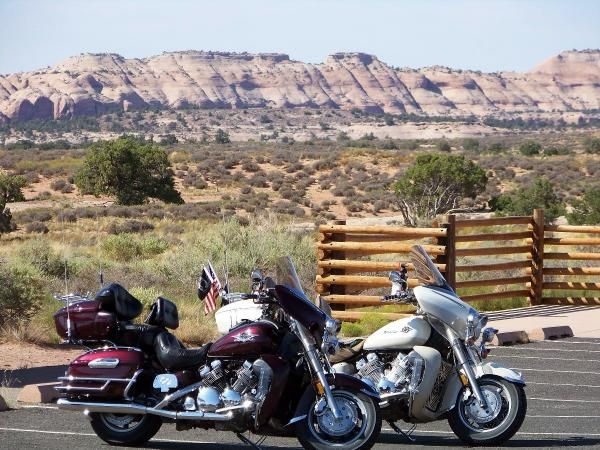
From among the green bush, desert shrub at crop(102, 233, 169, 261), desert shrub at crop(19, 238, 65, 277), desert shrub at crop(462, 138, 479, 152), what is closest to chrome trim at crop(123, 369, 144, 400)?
desert shrub at crop(19, 238, 65, 277)

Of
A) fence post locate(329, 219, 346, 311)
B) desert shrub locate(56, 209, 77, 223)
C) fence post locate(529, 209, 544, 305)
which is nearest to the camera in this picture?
fence post locate(329, 219, 346, 311)

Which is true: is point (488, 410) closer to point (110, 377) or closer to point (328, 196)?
point (110, 377)

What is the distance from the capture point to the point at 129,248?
92.8 ft

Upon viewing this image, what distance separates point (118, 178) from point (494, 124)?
138m

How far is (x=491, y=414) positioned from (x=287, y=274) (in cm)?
177

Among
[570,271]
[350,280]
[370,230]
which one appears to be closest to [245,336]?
[350,280]

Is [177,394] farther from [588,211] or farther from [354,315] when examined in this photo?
[588,211]

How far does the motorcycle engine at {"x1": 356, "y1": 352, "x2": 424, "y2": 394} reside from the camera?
835cm

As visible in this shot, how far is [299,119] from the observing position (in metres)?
180

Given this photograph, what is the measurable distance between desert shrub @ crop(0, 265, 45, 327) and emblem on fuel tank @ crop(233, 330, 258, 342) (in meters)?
7.88

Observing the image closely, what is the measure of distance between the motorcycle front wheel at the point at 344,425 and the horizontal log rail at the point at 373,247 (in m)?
9.00

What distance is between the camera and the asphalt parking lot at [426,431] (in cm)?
861

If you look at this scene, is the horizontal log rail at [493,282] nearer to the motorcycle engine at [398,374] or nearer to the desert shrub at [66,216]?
the motorcycle engine at [398,374]

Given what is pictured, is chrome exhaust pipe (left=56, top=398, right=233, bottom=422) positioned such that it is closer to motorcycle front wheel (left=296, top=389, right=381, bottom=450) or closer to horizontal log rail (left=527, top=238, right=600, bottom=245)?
motorcycle front wheel (left=296, top=389, right=381, bottom=450)
